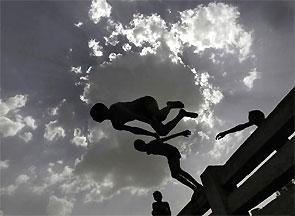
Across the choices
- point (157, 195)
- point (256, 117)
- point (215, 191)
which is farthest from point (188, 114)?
point (215, 191)

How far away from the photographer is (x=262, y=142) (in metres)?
3.14

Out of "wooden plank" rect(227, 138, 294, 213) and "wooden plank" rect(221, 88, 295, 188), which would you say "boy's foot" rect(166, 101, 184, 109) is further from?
"wooden plank" rect(227, 138, 294, 213)

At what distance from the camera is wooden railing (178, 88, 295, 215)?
2.87 meters

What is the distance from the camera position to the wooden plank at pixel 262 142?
2871 millimetres

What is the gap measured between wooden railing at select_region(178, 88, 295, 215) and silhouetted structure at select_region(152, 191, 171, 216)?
2.11 meters

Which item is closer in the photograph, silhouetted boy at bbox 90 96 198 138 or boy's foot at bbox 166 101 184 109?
silhouetted boy at bbox 90 96 198 138

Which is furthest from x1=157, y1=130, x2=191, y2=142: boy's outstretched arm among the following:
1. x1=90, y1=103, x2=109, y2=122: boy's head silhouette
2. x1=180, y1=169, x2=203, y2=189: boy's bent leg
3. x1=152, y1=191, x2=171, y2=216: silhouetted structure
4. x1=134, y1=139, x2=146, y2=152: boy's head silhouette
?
x1=152, y1=191, x2=171, y2=216: silhouetted structure

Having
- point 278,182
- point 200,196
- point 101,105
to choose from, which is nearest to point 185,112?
point 101,105

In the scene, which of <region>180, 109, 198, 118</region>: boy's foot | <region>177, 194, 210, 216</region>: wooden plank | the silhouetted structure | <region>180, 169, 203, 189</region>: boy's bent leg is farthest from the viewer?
<region>180, 109, 198, 118</region>: boy's foot

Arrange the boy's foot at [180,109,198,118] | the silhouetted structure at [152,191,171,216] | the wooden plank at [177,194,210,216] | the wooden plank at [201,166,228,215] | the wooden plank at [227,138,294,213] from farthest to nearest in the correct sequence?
the boy's foot at [180,109,198,118], the silhouetted structure at [152,191,171,216], the wooden plank at [177,194,210,216], the wooden plank at [201,166,228,215], the wooden plank at [227,138,294,213]

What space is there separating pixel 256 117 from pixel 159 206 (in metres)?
2.50

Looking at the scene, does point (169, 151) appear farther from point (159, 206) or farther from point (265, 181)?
point (265, 181)

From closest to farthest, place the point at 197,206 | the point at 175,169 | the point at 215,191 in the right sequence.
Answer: the point at 215,191
the point at 197,206
the point at 175,169

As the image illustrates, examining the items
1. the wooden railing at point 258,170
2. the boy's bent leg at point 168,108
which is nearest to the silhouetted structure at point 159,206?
the boy's bent leg at point 168,108
